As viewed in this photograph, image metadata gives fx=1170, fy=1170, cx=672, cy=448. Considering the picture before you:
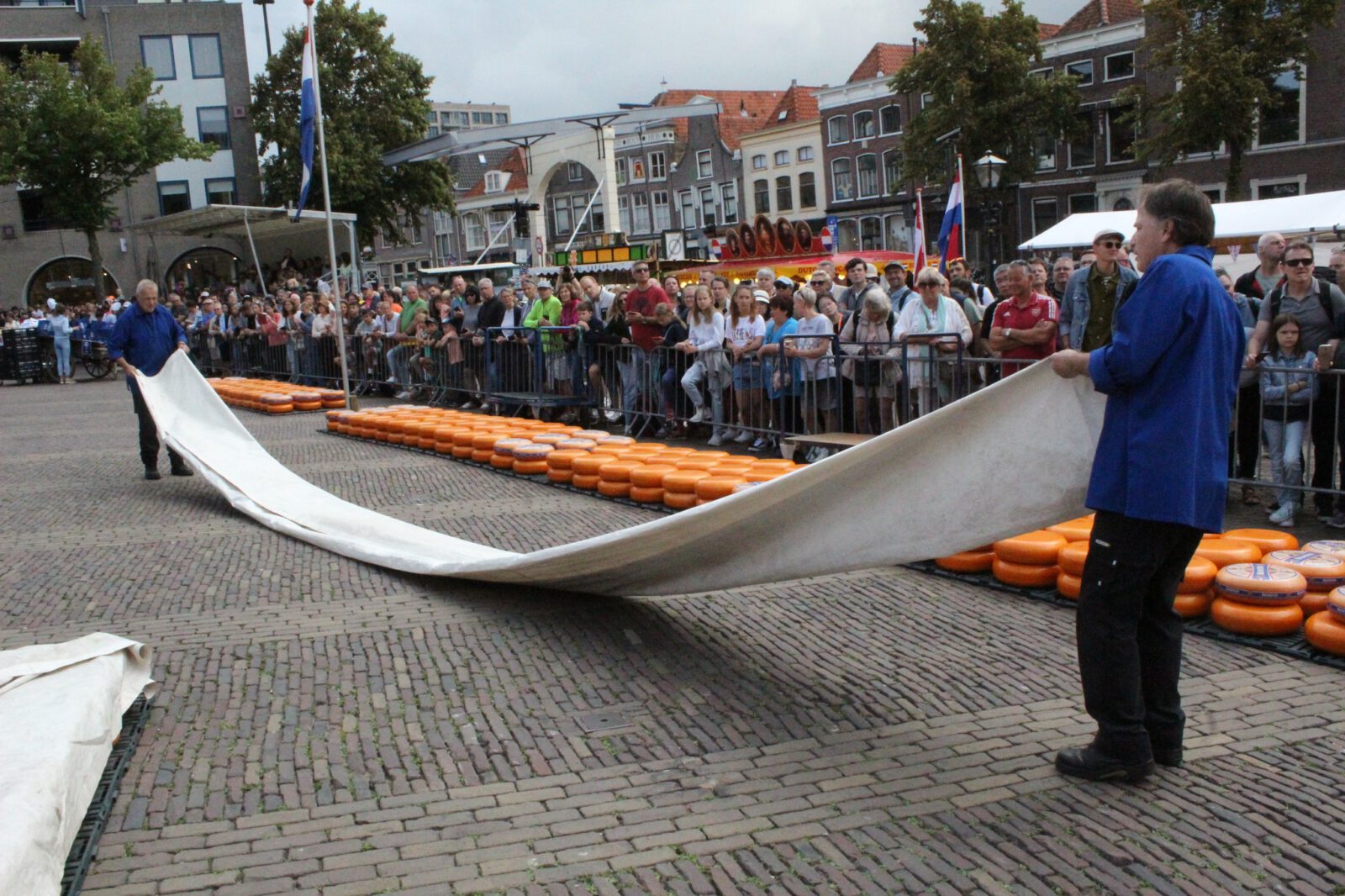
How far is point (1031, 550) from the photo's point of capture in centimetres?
646

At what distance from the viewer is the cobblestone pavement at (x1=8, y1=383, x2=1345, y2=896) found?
3.60 metres

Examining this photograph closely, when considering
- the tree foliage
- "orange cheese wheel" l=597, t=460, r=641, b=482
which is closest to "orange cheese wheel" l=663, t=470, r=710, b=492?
"orange cheese wheel" l=597, t=460, r=641, b=482

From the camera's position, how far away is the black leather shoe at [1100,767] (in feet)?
13.2

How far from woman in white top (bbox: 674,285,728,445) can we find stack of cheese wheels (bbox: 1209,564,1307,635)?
704cm

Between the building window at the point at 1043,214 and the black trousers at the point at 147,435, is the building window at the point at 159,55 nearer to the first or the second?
the building window at the point at 1043,214

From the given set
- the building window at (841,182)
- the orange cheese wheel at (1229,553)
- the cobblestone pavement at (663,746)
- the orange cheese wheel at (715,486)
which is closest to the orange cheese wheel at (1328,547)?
the orange cheese wheel at (1229,553)

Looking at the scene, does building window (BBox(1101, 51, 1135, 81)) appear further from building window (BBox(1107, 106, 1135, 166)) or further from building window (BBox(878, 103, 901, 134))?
building window (BBox(878, 103, 901, 134))

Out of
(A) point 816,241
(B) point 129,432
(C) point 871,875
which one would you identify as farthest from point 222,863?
(A) point 816,241

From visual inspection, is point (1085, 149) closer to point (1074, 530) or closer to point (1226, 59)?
point (1226, 59)

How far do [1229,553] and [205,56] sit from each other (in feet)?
180

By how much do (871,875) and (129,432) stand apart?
51.0 feet

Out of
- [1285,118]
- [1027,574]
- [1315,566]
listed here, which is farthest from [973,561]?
[1285,118]

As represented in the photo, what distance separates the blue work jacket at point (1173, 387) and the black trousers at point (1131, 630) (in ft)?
0.36

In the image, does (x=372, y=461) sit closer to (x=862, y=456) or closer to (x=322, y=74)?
(x=862, y=456)
